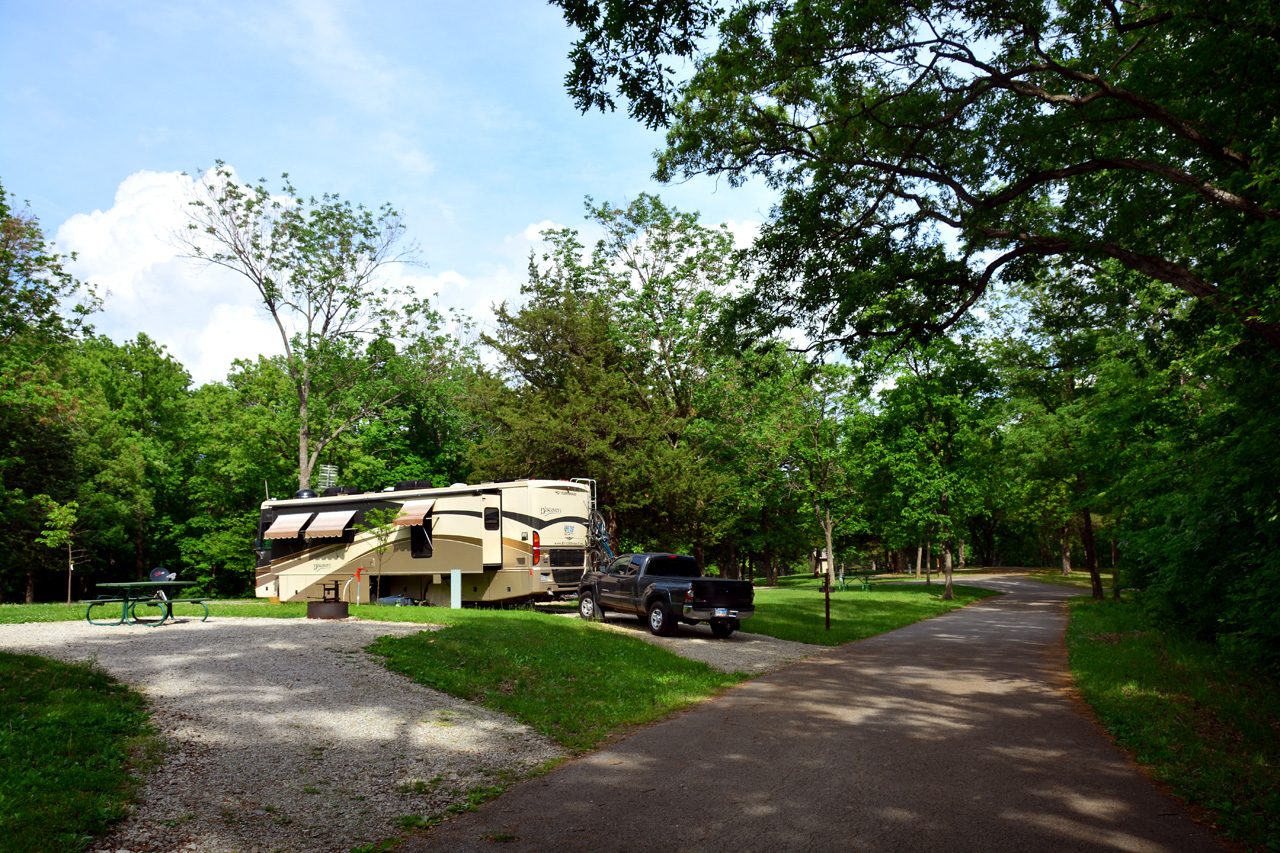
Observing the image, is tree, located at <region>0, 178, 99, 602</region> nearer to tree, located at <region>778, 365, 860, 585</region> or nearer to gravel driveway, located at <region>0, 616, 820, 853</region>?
gravel driveway, located at <region>0, 616, 820, 853</region>

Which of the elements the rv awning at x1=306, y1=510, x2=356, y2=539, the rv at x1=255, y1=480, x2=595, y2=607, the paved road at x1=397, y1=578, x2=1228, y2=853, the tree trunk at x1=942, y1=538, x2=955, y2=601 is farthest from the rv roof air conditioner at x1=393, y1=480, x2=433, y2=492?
the tree trunk at x1=942, y1=538, x2=955, y2=601

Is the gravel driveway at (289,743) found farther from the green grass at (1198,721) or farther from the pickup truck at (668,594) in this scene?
the pickup truck at (668,594)

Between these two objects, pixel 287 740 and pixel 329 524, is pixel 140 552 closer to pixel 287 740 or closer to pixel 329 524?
pixel 329 524

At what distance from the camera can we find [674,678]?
1109 centimetres

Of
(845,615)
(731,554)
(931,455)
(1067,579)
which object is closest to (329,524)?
(845,615)

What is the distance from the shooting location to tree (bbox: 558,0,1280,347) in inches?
312

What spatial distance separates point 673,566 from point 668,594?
4.34 feet

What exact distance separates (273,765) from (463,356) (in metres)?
41.0

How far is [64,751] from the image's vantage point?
5.49 meters

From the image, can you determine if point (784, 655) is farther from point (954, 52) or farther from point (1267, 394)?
point (954, 52)

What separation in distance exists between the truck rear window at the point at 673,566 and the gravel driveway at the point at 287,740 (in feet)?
22.7

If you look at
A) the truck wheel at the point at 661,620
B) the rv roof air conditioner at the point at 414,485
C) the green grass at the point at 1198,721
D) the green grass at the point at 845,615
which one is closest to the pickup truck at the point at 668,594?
the truck wheel at the point at 661,620

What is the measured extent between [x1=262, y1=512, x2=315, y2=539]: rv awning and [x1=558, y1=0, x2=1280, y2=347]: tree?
55.3ft

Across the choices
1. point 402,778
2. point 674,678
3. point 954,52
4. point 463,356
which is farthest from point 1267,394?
point 463,356
